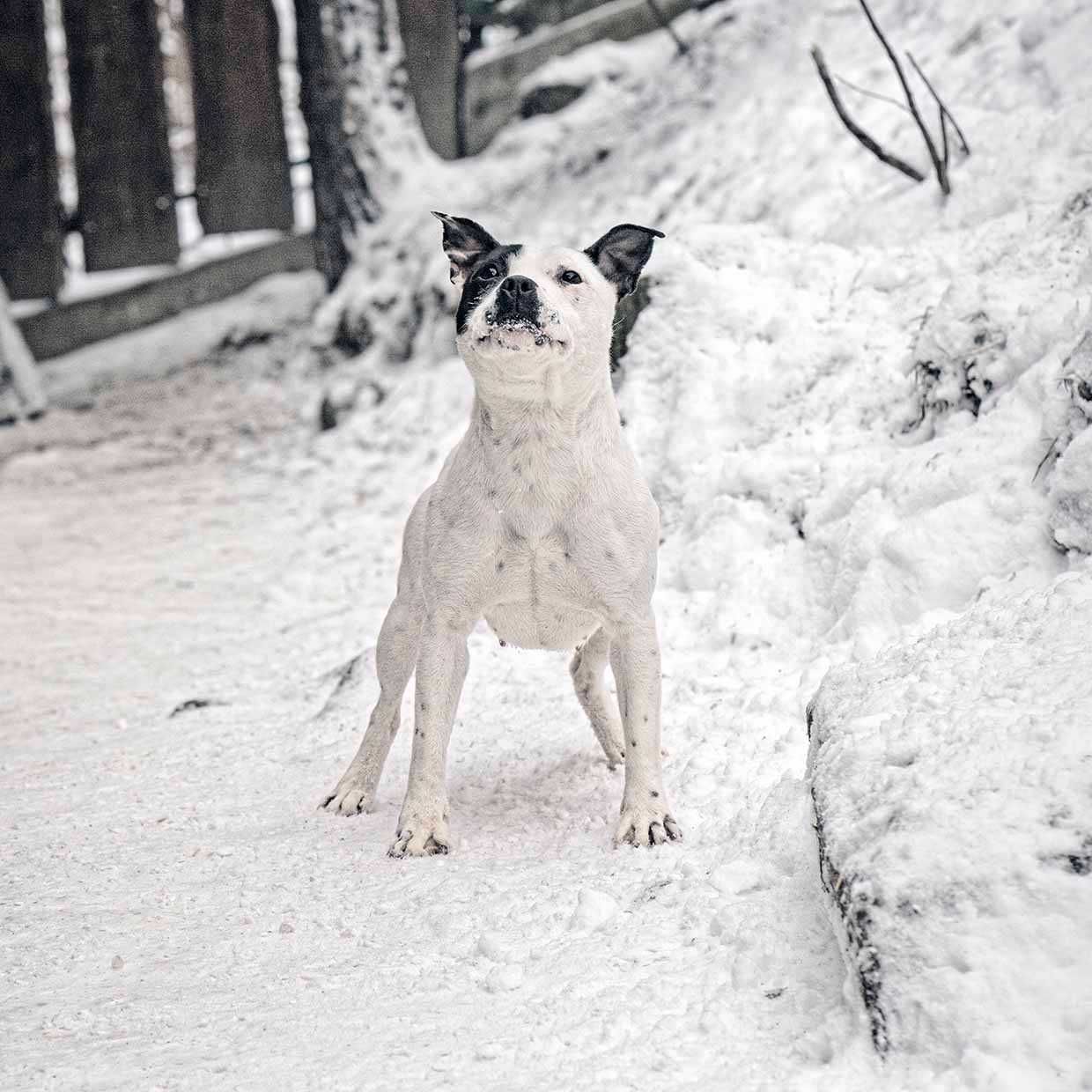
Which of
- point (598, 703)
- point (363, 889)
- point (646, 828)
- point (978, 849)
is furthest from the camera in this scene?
point (598, 703)

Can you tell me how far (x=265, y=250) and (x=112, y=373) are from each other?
149 centimetres

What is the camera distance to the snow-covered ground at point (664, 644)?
2207mm

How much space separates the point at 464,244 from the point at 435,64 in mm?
6537

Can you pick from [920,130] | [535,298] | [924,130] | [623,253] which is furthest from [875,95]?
[535,298]

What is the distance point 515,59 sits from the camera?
9398mm

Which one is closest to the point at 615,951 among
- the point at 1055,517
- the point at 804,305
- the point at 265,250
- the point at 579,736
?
the point at 579,736

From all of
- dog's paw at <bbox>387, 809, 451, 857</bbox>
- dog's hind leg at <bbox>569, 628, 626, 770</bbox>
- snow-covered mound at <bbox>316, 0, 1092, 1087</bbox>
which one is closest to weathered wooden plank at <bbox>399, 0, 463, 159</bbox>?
snow-covered mound at <bbox>316, 0, 1092, 1087</bbox>

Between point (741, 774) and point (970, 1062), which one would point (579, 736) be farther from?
point (970, 1062)

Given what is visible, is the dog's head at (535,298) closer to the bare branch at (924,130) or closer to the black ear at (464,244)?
the black ear at (464,244)

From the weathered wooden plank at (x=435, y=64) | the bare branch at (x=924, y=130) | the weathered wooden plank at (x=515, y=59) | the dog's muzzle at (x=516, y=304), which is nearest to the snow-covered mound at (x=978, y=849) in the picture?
the dog's muzzle at (x=516, y=304)

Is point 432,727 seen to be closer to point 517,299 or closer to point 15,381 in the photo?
point 517,299

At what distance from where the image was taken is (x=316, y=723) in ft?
13.7

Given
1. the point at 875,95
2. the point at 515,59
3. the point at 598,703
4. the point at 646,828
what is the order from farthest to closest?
the point at 515,59 → the point at 875,95 → the point at 598,703 → the point at 646,828

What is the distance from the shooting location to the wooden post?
8.76 meters
